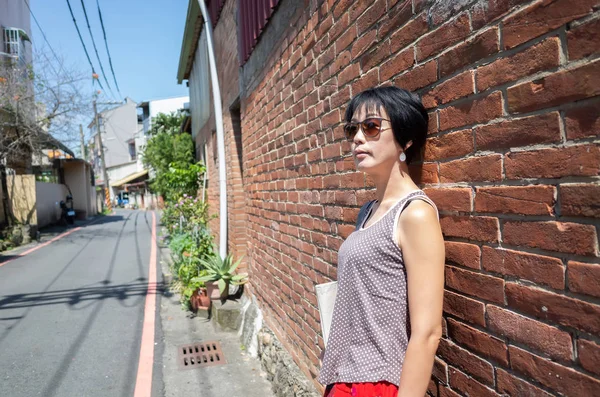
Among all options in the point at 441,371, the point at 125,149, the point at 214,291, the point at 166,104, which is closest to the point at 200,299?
the point at 214,291

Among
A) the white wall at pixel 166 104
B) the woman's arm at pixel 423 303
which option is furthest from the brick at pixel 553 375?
the white wall at pixel 166 104

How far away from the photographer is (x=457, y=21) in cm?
155

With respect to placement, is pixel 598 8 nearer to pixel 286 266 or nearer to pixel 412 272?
pixel 412 272

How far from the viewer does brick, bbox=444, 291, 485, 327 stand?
1.53 metres

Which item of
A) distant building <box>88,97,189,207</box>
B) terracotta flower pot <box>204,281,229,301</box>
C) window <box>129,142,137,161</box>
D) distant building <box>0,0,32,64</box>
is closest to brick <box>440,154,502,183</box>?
terracotta flower pot <box>204,281,229,301</box>

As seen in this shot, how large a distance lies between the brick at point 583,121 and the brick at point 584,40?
0.13 meters

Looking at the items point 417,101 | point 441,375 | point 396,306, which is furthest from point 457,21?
point 441,375

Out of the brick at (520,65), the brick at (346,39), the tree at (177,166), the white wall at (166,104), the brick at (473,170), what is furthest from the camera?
the white wall at (166,104)

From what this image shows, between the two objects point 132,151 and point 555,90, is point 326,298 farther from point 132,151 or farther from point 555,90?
point 132,151

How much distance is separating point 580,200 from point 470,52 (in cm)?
62

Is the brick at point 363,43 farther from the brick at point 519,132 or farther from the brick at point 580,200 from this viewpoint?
the brick at point 580,200

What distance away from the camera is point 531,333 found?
4.29 ft

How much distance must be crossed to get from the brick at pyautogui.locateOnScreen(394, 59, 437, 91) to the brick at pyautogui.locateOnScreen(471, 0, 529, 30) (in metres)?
0.25

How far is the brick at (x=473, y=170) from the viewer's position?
4.65ft
